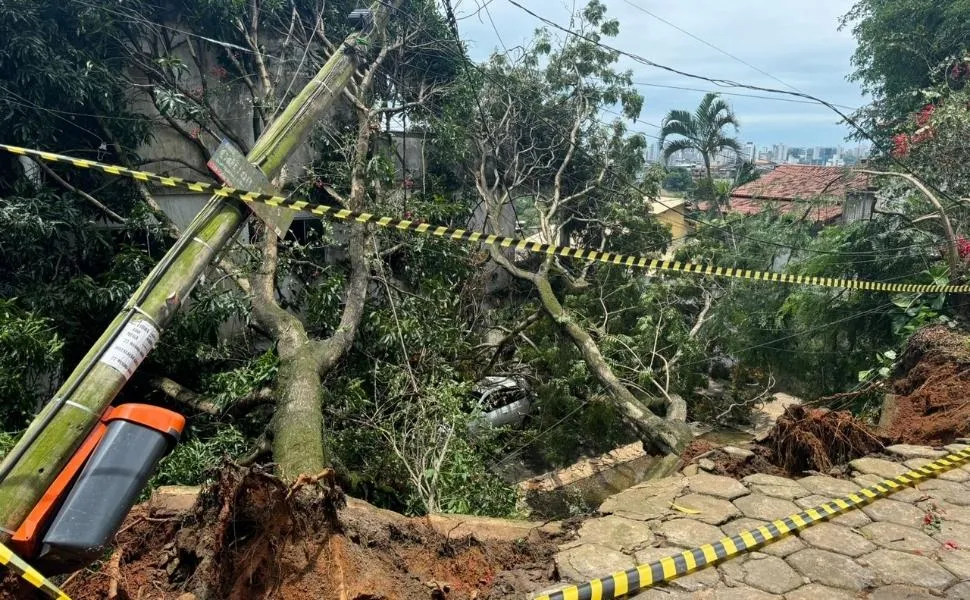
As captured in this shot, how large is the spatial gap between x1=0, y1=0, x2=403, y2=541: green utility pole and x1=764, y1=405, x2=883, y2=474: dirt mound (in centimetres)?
399

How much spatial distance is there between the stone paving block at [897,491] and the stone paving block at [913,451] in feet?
1.72

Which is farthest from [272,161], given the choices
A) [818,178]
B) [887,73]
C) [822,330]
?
[818,178]

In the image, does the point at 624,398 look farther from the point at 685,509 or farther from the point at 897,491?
the point at 685,509

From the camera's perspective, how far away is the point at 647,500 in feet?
12.2

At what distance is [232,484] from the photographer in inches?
103

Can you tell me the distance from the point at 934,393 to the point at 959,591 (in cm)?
330

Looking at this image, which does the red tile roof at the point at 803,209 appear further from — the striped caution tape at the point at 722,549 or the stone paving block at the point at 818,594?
the stone paving block at the point at 818,594

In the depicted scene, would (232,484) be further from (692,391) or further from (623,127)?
(623,127)

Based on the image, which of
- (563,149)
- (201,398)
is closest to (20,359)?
(201,398)

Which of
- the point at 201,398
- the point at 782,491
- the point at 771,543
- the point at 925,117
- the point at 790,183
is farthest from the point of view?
the point at 790,183

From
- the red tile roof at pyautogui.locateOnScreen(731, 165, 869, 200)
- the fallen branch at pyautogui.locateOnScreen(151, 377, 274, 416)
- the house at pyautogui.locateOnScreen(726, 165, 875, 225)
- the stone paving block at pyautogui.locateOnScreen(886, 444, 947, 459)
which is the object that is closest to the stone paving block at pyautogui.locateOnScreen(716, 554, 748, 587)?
the stone paving block at pyautogui.locateOnScreen(886, 444, 947, 459)

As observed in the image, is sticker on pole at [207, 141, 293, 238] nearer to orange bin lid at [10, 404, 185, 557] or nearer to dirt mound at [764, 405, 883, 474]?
orange bin lid at [10, 404, 185, 557]

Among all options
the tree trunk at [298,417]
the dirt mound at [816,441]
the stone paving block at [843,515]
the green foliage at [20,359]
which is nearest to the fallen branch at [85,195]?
the green foliage at [20,359]

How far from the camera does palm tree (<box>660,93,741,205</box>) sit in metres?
20.1
